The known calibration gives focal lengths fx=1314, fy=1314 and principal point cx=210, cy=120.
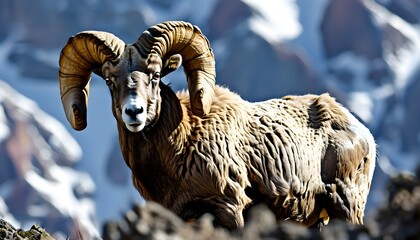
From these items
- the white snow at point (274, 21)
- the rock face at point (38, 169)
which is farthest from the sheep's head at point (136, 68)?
the white snow at point (274, 21)

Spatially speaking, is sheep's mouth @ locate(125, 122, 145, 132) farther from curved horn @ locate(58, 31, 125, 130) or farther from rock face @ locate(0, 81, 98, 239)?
rock face @ locate(0, 81, 98, 239)

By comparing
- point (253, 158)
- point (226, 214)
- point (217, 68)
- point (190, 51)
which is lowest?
point (226, 214)

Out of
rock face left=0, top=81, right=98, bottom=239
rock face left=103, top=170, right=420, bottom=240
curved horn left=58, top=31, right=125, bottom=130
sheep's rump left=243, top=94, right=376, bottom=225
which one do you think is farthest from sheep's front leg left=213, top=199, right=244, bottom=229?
rock face left=0, top=81, right=98, bottom=239

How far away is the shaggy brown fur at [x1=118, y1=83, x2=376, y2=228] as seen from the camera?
1156 cm

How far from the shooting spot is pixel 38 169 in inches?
6535

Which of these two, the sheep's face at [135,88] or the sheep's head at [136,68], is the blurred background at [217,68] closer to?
the sheep's head at [136,68]

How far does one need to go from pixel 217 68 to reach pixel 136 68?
543 ft

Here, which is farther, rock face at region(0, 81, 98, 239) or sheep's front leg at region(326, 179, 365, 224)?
rock face at region(0, 81, 98, 239)

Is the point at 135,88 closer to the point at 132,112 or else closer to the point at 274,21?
the point at 132,112

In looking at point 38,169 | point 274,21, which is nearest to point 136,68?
point 38,169

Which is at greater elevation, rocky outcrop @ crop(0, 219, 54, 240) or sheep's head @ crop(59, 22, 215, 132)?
sheep's head @ crop(59, 22, 215, 132)

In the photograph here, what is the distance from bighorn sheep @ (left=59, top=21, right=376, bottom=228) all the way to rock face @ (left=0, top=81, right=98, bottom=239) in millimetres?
133273

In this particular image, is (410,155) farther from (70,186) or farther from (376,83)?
(70,186)

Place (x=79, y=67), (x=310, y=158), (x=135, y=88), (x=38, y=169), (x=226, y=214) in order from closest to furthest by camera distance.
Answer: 1. (x=135, y=88)
2. (x=226, y=214)
3. (x=79, y=67)
4. (x=310, y=158)
5. (x=38, y=169)
